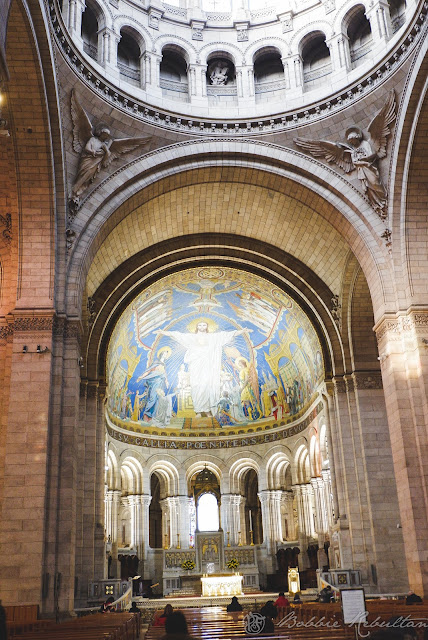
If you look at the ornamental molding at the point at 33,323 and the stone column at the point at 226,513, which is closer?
the ornamental molding at the point at 33,323

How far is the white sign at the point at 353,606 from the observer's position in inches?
301

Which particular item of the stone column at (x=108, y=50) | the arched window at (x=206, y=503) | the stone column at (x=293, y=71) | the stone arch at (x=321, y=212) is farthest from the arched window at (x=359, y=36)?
the arched window at (x=206, y=503)

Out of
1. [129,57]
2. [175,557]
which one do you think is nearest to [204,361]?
[175,557]

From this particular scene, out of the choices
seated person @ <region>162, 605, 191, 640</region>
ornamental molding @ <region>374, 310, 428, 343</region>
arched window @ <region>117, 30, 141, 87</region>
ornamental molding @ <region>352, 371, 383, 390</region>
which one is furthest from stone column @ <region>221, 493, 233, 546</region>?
seated person @ <region>162, 605, 191, 640</region>

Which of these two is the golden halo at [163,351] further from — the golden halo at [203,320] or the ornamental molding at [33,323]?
the ornamental molding at [33,323]

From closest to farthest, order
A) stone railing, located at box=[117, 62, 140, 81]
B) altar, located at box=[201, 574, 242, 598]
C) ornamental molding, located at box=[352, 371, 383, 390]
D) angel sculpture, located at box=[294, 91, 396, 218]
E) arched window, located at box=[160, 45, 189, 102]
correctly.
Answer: angel sculpture, located at box=[294, 91, 396, 218] < stone railing, located at box=[117, 62, 140, 81] < arched window, located at box=[160, 45, 189, 102] < ornamental molding, located at box=[352, 371, 383, 390] < altar, located at box=[201, 574, 242, 598]

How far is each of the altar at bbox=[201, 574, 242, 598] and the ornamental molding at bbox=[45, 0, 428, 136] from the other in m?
17.5

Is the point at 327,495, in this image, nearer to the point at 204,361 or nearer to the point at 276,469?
the point at 276,469

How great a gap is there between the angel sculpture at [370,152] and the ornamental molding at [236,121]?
35.5 inches

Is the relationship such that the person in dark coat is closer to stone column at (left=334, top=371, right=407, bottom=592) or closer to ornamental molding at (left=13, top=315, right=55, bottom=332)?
ornamental molding at (left=13, top=315, right=55, bottom=332)

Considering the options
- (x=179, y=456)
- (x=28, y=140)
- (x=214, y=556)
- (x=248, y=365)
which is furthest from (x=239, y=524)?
(x=28, y=140)

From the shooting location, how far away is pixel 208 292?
27.9 meters

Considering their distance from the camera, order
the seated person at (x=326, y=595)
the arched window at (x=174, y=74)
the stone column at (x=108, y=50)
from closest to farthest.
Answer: the seated person at (x=326, y=595) → the stone column at (x=108, y=50) → the arched window at (x=174, y=74)

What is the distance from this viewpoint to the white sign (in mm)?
7641
